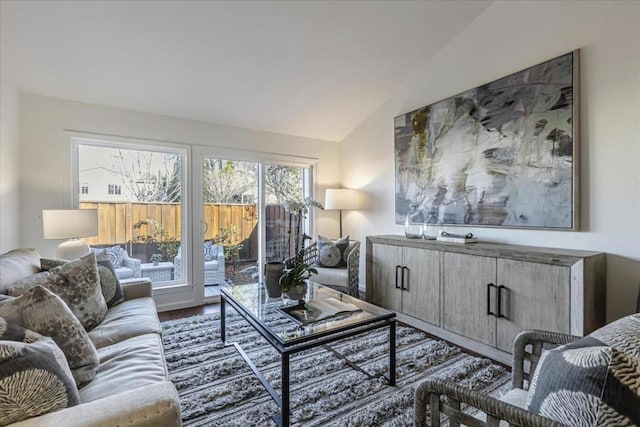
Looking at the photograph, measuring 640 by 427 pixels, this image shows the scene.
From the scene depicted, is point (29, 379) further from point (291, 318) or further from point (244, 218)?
point (244, 218)

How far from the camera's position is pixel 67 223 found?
8.21 feet

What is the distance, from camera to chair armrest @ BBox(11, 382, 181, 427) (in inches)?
31.3

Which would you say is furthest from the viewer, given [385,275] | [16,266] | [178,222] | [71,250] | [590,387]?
[178,222]

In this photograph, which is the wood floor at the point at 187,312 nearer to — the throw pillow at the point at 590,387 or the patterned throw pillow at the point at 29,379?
the patterned throw pillow at the point at 29,379

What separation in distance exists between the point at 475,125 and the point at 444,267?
1.39 m

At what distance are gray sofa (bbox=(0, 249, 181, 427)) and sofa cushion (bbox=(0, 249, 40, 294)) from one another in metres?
0.05

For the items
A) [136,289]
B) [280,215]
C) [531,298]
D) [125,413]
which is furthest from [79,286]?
[531,298]

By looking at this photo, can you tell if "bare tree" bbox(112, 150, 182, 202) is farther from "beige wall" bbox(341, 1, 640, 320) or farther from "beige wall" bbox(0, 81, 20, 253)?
"beige wall" bbox(341, 1, 640, 320)

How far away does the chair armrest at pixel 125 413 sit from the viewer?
A: 31.3 inches

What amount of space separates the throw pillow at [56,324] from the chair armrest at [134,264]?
227cm

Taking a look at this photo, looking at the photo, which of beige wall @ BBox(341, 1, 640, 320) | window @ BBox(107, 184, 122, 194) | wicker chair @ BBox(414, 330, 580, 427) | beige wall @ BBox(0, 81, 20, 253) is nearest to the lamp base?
beige wall @ BBox(0, 81, 20, 253)

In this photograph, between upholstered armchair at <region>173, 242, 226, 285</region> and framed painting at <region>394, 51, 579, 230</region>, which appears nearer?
framed painting at <region>394, 51, 579, 230</region>

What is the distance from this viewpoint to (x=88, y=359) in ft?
4.20

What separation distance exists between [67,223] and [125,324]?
1320mm
